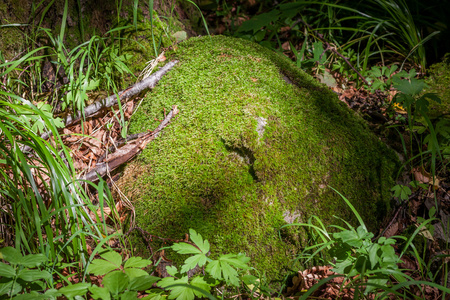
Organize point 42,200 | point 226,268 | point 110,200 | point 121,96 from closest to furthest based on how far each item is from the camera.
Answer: point 226,268 < point 42,200 < point 110,200 < point 121,96

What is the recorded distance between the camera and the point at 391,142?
232 centimetres

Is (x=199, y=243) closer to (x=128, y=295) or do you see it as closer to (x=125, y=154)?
(x=128, y=295)

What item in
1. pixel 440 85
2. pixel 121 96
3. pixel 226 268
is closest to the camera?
pixel 226 268

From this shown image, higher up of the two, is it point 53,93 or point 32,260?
point 53,93

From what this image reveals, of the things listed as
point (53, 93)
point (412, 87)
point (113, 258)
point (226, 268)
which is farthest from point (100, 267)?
point (412, 87)

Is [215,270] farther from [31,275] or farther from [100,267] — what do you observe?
[31,275]

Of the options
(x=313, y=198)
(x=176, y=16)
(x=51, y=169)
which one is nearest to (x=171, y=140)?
(x=51, y=169)

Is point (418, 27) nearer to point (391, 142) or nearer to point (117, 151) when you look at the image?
point (391, 142)

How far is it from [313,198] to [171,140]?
1.03m

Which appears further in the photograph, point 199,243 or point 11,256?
point 199,243

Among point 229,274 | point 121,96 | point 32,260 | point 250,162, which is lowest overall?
point 229,274

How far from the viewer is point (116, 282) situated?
129 centimetres

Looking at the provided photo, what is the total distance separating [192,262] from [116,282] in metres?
0.35

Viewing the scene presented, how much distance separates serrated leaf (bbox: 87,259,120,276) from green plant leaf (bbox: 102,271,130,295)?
7 centimetres
